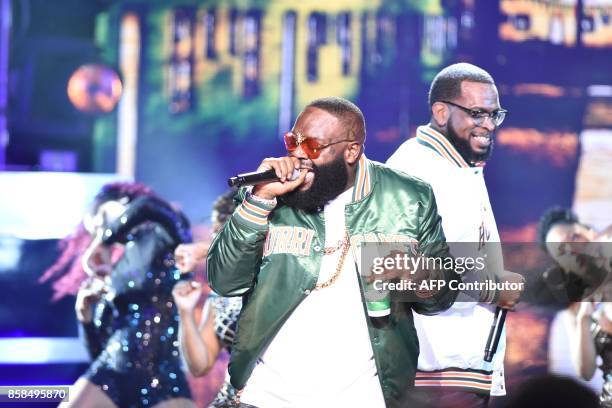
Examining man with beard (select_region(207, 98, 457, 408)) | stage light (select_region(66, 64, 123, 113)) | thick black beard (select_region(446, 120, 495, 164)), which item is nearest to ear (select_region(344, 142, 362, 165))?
man with beard (select_region(207, 98, 457, 408))

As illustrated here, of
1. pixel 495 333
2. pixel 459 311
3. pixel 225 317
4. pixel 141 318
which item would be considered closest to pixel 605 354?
pixel 495 333

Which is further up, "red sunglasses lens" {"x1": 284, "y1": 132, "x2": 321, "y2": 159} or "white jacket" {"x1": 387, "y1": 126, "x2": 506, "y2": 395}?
"red sunglasses lens" {"x1": 284, "y1": 132, "x2": 321, "y2": 159}

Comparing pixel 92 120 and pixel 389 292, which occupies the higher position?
pixel 92 120

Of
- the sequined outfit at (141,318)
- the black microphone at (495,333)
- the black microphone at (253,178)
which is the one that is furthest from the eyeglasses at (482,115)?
the sequined outfit at (141,318)

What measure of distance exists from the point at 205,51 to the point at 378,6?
2.91 ft

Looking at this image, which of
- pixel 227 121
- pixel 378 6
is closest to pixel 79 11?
pixel 227 121

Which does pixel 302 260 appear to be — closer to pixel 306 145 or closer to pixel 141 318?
pixel 306 145

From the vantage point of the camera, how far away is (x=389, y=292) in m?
3.06

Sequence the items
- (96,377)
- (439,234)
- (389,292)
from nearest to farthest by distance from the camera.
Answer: (389,292) → (439,234) → (96,377)

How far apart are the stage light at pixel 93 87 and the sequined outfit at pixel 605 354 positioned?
257 cm

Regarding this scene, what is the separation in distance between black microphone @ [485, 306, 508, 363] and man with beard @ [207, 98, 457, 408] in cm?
66

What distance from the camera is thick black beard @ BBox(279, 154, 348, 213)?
10.3 feet

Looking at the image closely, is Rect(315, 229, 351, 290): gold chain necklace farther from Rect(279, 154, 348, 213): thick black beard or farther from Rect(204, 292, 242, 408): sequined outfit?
Rect(204, 292, 242, 408): sequined outfit

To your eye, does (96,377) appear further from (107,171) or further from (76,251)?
(107,171)
